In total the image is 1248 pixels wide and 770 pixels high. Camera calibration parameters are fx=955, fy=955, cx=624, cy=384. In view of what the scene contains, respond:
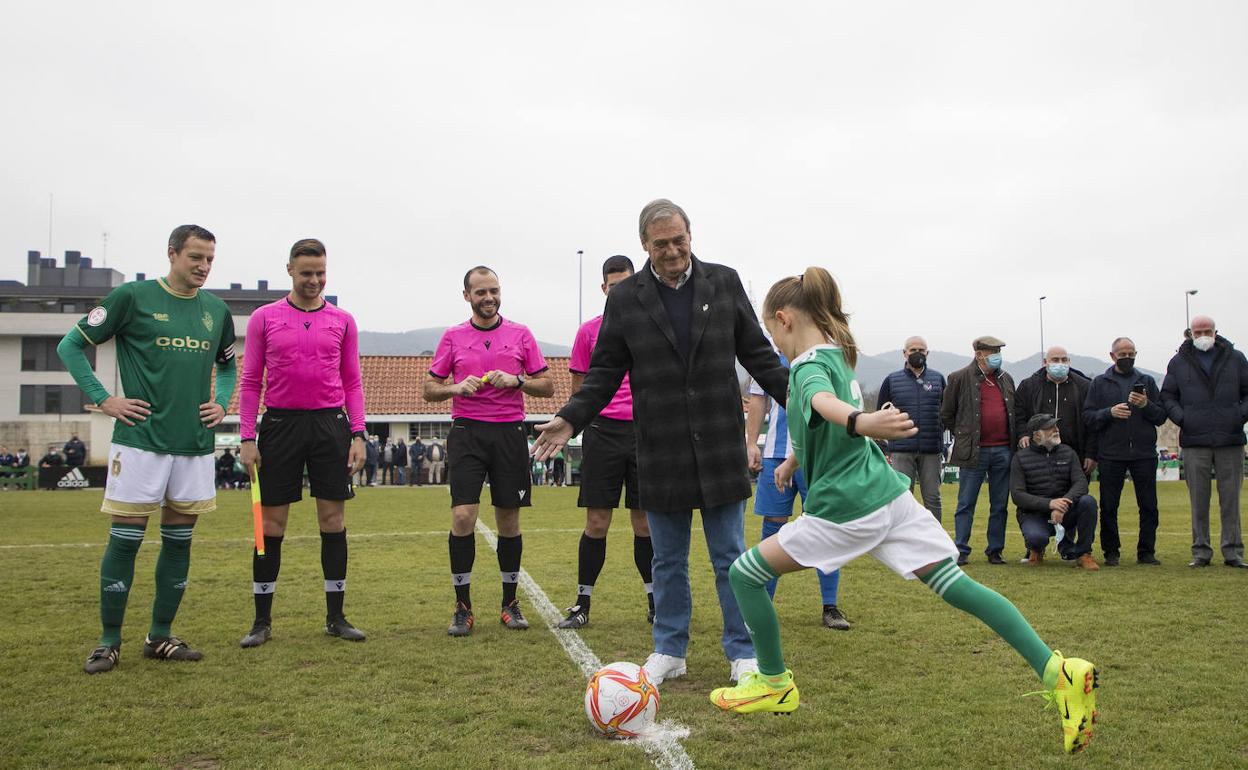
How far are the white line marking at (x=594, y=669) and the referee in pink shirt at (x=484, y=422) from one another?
441 millimetres

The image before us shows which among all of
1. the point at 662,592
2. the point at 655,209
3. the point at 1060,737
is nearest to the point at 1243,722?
the point at 1060,737

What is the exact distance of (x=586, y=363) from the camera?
6883 mm

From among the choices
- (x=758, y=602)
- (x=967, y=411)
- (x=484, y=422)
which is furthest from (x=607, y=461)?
(x=967, y=411)

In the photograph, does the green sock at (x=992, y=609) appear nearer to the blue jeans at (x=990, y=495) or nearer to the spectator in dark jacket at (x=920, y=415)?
the spectator in dark jacket at (x=920, y=415)

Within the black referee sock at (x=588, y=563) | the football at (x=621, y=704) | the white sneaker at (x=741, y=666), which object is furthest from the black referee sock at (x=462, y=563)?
the football at (x=621, y=704)

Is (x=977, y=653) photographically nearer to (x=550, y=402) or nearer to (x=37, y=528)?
(x=37, y=528)

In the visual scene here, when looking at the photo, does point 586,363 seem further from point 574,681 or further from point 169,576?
point 169,576

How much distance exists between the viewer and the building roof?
4182 centimetres

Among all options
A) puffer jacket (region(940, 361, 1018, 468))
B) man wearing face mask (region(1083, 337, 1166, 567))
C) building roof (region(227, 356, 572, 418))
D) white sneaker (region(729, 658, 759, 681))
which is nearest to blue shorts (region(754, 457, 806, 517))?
white sneaker (region(729, 658, 759, 681))

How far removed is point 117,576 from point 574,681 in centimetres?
279

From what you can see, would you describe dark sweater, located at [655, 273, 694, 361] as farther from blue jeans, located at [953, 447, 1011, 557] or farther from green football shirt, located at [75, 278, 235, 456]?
blue jeans, located at [953, 447, 1011, 557]

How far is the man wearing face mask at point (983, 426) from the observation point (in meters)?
10.3

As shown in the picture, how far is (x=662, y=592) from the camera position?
5.02m

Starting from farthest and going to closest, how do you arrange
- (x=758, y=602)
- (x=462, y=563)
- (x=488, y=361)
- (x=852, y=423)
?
(x=488, y=361)
(x=462, y=563)
(x=758, y=602)
(x=852, y=423)
